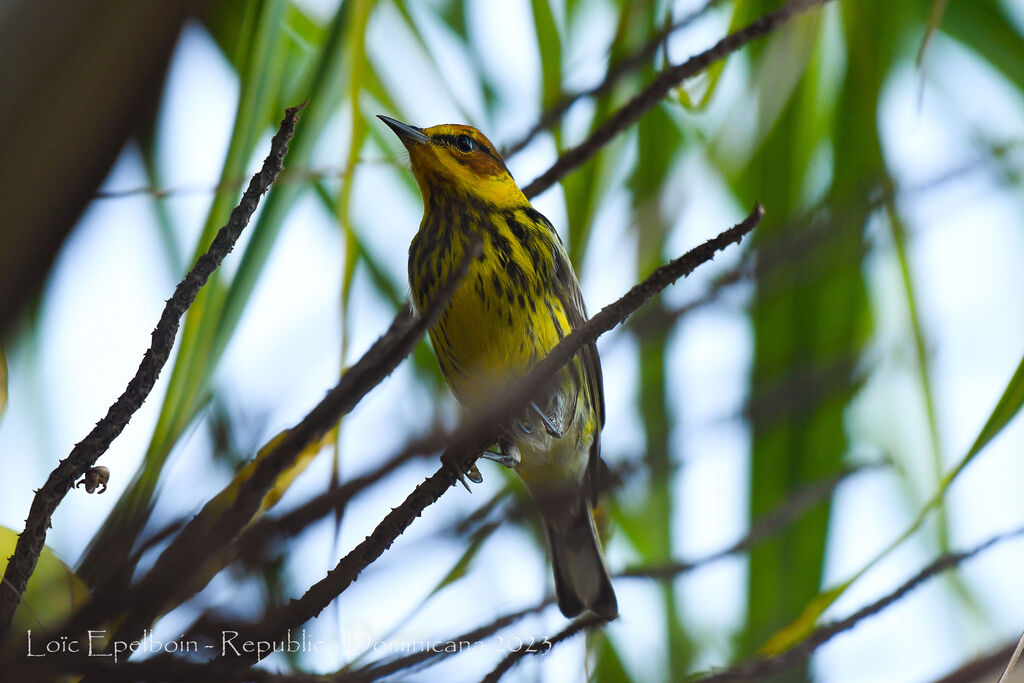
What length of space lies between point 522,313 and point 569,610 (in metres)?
0.78

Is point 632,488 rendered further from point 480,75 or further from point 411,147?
point 411,147

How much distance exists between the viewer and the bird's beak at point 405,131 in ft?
6.45

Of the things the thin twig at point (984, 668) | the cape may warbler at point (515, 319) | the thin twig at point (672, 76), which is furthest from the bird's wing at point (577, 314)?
the thin twig at point (984, 668)

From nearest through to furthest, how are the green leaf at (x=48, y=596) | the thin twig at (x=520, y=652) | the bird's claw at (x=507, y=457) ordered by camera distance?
the green leaf at (x=48, y=596) < the thin twig at (x=520, y=652) < the bird's claw at (x=507, y=457)

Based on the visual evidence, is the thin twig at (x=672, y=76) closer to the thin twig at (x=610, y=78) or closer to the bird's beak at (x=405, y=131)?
the thin twig at (x=610, y=78)

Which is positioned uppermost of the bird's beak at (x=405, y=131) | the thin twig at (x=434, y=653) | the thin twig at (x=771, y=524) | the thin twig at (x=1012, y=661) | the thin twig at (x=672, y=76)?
the bird's beak at (x=405, y=131)

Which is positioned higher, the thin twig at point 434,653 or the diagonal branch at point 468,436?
the diagonal branch at point 468,436

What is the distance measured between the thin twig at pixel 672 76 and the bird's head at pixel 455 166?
0.83 meters

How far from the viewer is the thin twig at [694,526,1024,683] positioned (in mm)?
952

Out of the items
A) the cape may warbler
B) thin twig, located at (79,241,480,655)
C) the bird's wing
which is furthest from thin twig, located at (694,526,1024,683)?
the bird's wing

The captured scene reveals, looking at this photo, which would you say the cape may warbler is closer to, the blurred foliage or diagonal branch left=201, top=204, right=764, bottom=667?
the blurred foliage

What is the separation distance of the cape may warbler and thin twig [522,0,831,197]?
50 cm

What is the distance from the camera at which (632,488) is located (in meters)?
0.63

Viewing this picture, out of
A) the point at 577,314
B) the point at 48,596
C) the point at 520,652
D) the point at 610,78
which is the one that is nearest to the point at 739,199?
the point at 610,78
